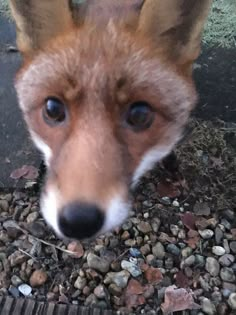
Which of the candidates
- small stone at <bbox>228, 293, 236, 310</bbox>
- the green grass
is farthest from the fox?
the green grass

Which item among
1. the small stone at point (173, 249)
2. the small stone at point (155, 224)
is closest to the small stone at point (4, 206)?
the small stone at point (155, 224)

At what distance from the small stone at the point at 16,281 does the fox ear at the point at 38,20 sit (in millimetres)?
1209

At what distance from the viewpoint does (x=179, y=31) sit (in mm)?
2803

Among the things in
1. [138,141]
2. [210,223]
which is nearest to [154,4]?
[138,141]

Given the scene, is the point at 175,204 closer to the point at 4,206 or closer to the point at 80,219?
the point at 4,206

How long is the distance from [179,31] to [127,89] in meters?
0.52

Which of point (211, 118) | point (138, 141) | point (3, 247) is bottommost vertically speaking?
point (3, 247)

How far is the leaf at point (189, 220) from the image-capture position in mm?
3488

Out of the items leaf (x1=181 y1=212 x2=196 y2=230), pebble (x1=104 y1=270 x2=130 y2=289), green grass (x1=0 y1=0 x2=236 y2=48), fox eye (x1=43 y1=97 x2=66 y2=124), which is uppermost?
fox eye (x1=43 y1=97 x2=66 y2=124)

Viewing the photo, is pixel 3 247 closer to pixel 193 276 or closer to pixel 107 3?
pixel 193 276

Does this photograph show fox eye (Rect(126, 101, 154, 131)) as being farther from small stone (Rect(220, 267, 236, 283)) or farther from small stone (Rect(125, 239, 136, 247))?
small stone (Rect(220, 267, 236, 283))

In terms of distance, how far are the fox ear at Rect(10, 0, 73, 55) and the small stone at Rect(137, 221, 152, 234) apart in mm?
1224

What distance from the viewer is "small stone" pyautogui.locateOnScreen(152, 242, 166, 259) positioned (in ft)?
11.0

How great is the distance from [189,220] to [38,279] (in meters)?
0.94
